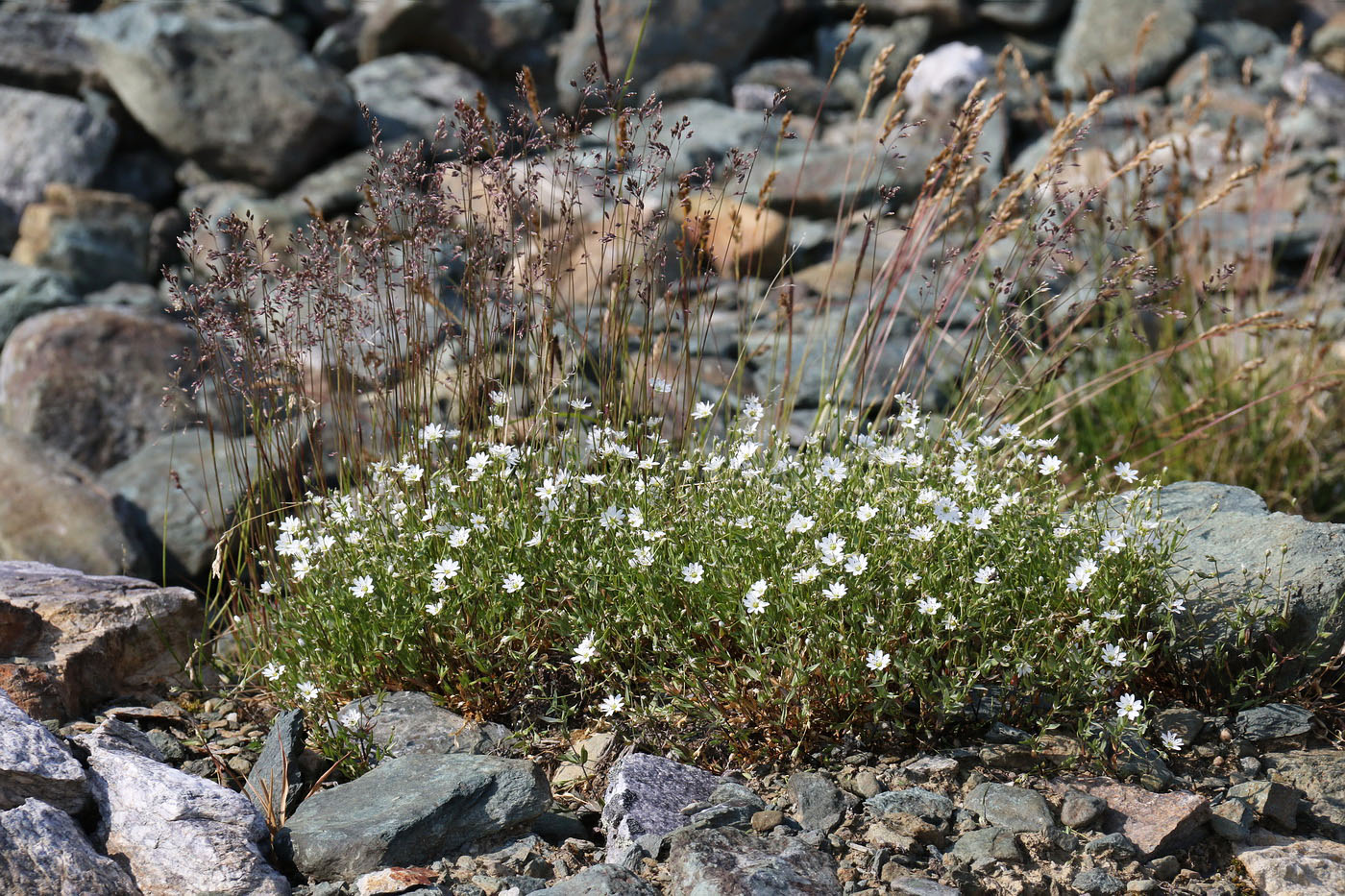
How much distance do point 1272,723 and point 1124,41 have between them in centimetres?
941

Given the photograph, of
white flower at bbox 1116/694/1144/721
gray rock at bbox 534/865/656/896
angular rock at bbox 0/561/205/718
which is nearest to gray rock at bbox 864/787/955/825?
white flower at bbox 1116/694/1144/721

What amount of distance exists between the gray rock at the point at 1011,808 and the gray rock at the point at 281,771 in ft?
5.15

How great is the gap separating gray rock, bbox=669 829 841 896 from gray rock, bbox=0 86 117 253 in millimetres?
9425

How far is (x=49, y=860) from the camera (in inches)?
91.3

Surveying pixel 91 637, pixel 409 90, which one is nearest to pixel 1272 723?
pixel 91 637

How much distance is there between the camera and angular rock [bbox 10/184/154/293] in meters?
9.00

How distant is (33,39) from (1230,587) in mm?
11010

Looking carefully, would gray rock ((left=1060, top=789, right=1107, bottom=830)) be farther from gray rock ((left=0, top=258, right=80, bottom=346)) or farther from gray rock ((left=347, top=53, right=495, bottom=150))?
Answer: gray rock ((left=347, top=53, right=495, bottom=150))

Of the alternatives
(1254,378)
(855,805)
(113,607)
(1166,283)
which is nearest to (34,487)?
(113,607)

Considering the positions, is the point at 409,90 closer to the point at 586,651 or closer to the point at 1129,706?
the point at 586,651

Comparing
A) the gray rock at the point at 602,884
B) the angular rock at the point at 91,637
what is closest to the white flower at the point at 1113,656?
the gray rock at the point at 602,884

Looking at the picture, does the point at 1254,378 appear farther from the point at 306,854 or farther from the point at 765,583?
the point at 306,854

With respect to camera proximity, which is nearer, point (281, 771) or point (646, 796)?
point (646, 796)

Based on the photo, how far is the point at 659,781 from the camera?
267 centimetres
